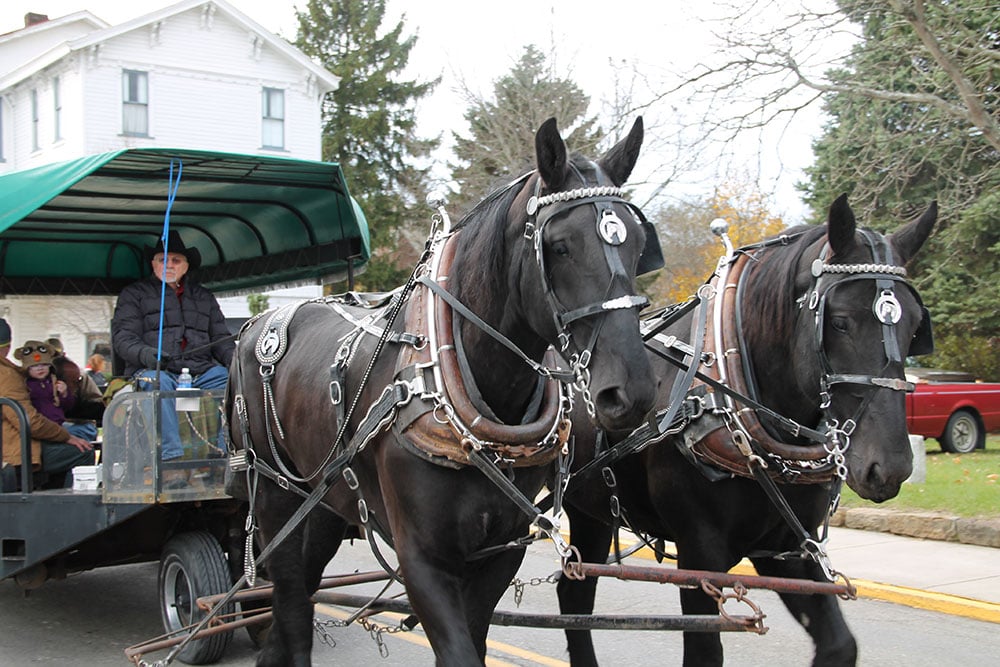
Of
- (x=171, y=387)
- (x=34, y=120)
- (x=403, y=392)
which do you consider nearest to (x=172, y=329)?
(x=171, y=387)

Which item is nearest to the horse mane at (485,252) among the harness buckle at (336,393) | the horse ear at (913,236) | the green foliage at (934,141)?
the harness buckle at (336,393)

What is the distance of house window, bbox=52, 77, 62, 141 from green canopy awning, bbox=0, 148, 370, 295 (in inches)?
795

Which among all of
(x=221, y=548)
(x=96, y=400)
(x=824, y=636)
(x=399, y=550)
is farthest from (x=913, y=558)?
(x=96, y=400)

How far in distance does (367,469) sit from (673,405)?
3.97ft

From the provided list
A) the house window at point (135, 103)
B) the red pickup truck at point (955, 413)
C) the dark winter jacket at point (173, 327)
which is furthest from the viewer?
the house window at point (135, 103)

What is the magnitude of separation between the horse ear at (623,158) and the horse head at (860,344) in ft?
2.48

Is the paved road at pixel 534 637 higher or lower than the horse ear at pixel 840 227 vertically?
lower

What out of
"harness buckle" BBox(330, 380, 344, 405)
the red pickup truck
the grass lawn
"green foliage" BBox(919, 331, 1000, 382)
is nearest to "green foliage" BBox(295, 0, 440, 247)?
"green foliage" BBox(919, 331, 1000, 382)

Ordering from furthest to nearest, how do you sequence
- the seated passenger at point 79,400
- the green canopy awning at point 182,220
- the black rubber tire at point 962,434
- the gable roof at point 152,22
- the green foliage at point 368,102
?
1. the green foliage at point 368,102
2. the gable roof at point 152,22
3. the black rubber tire at point 962,434
4. the seated passenger at point 79,400
5. the green canopy awning at point 182,220

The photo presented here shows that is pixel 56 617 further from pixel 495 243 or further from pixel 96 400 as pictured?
pixel 495 243

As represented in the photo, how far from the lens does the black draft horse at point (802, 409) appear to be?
3.45 metres

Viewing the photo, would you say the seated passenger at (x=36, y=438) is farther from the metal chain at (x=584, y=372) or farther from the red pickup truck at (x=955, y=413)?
the red pickup truck at (x=955, y=413)

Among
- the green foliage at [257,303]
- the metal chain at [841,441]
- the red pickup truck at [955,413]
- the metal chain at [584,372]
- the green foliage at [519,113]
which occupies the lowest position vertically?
the red pickup truck at [955,413]

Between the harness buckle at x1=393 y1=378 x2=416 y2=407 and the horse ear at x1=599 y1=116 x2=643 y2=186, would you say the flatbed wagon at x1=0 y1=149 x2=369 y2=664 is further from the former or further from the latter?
the horse ear at x1=599 y1=116 x2=643 y2=186
